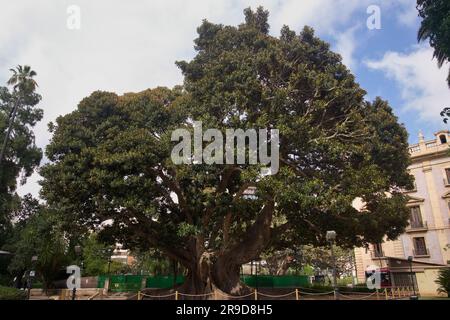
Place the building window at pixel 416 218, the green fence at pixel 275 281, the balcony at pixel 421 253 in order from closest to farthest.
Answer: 1. the balcony at pixel 421 253
2. the building window at pixel 416 218
3. the green fence at pixel 275 281

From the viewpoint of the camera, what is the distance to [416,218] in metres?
35.9

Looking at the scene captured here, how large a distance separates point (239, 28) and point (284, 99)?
668cm

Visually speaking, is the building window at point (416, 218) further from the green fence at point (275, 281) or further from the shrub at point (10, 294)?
the shrub at point (10, 294)

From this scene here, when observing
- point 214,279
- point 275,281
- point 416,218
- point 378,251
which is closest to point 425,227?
point 416,218

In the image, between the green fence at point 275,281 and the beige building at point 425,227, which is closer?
the beige building at point 425,227

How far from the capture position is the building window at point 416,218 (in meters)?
35.5

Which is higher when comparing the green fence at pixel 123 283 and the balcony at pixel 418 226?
the balcony at pixel 418 226

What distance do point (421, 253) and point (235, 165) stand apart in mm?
26355

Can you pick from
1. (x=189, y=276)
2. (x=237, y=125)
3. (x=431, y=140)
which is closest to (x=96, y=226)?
(x=189, y=276)

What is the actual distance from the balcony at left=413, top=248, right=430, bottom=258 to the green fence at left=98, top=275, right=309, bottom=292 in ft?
37.5

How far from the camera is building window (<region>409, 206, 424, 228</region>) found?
116 ft

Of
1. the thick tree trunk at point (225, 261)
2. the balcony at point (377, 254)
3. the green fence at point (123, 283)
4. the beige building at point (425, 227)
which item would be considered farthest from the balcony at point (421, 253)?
the green fence at point (123, 283)
